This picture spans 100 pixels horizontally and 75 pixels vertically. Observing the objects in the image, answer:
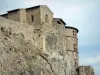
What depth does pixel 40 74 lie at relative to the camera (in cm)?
6116

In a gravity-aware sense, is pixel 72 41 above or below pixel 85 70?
above

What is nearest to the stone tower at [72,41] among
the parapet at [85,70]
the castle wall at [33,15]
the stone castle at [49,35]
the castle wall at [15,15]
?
the stone castle at [49,35]

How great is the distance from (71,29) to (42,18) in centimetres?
1506

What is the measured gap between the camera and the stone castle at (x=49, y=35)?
220ft

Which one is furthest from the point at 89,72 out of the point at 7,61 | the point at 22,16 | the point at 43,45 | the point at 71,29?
the point at 7,61

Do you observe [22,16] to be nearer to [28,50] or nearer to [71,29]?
[28,50]

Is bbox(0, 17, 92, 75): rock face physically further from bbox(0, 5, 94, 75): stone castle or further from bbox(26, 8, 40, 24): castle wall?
bbox(26, 8, 40, 24): castle wall

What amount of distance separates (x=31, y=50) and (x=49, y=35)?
7.10 metres

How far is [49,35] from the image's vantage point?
69125mm

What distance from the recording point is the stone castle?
67.0 meters

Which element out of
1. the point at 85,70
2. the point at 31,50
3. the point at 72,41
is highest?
the point at 72,41

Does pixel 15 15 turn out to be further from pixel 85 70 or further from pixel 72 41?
pixel 85 70

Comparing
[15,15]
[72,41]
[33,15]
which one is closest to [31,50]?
[33,15]

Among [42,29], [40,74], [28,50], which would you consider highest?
[42,29]
